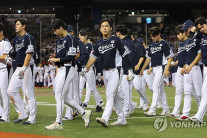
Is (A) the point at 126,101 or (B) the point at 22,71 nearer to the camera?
(B) the point at 22,71

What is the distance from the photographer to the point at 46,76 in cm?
3509

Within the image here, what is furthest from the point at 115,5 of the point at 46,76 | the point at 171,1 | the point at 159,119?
the point at 159,119

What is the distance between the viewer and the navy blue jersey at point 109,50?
35.1 feet

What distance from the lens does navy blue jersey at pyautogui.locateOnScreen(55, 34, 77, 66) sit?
10445 mm

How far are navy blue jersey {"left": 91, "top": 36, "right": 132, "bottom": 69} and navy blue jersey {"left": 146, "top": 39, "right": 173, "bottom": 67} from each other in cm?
270

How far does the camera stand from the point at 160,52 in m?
13.5

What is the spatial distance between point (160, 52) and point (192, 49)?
1888mm

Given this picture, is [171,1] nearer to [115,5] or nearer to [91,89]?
[115,5]

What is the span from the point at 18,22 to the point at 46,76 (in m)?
23.6

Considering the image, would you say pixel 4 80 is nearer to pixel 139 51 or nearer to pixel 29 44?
pixel 29 44

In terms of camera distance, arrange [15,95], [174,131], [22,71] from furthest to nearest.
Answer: [15,95], [22,71], [174,131]

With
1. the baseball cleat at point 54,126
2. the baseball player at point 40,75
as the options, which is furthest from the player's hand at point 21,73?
the baseball player at point 40,75

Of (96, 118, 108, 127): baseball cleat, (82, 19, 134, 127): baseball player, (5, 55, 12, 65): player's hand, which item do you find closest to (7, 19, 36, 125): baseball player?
(5, 55, 12, 65): player's hand

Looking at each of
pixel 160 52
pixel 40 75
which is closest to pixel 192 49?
pixel 160 52
